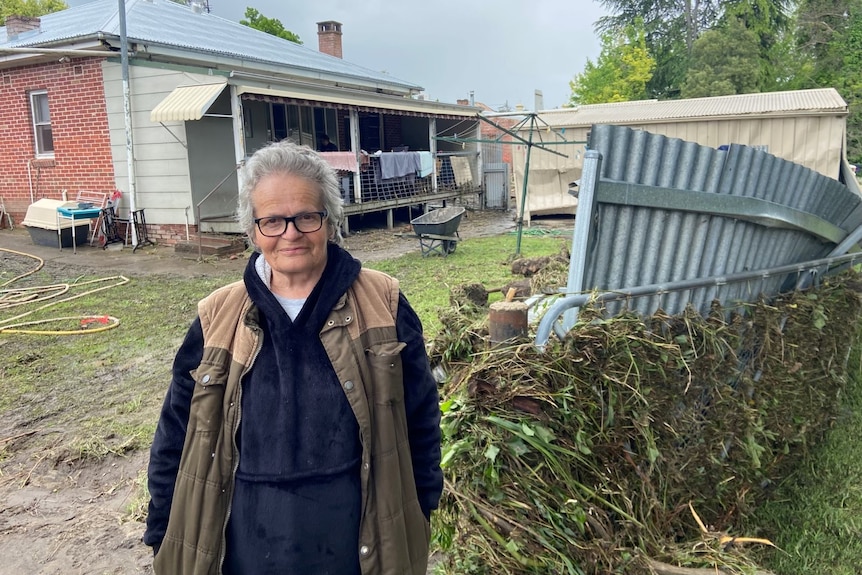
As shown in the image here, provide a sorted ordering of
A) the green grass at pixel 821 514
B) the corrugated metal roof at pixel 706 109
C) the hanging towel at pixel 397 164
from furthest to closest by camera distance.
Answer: the hanging towel at pixel 397 164 < the corrugated metal roof at pixel 706 109 < the green grass at pixel 821 514

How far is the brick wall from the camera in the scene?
1259cm

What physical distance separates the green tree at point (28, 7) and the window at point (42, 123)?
70.9 ft

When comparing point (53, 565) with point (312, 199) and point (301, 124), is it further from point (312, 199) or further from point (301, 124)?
point (301, 124)

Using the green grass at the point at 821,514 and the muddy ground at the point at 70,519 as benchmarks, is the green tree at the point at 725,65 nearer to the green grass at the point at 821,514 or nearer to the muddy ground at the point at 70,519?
the green grass at the point at 821,514

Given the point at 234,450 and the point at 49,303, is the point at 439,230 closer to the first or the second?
the point at 49,303

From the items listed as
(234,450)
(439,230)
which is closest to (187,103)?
(439,230)

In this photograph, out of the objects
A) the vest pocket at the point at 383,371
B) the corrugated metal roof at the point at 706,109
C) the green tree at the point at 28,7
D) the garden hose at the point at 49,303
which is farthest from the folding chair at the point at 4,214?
the green tree at the point at 28,7

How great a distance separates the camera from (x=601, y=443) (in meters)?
2.54

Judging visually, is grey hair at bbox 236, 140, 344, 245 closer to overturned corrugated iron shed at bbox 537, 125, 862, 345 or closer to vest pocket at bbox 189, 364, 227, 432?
vest pocket at bbox 189, 364, 227, 432

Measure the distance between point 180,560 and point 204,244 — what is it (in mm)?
10633

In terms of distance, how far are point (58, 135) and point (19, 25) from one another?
383 centimetres

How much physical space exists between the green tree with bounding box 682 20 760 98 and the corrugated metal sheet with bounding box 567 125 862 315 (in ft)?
87.6

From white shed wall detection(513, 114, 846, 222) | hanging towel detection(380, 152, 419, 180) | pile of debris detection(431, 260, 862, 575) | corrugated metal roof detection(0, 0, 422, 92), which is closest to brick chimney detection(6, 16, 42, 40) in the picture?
corrugated metal roof detection(0, 0, 422, 92)

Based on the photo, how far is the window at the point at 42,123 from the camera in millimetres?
13516
